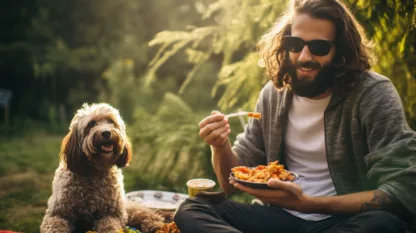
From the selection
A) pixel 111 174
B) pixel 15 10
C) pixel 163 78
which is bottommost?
pixel 111 174

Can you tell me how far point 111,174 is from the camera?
344cm

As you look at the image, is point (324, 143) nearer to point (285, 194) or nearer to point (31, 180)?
point (285, 194)

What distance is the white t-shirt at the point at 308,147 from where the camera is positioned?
2951mm

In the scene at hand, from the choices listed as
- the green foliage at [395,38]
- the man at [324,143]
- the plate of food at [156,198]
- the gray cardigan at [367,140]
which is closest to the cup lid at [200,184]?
the man at [324,143]

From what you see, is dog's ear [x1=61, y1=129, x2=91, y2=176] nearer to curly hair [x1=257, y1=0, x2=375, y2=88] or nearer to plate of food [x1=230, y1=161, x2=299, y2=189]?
plate of food [x1=230, y1=161, x2=299, y2=189]

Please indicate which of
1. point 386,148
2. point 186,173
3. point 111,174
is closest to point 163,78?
point 186,173

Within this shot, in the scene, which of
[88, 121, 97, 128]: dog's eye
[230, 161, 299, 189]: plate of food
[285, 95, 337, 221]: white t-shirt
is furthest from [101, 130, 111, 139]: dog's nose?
[285, 95, 337, 221]: white t-shirt

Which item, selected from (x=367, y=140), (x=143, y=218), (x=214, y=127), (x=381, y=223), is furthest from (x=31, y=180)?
(x=381, y=223)

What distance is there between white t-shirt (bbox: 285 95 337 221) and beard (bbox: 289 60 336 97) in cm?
10

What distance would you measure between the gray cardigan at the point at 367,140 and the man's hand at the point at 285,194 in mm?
385

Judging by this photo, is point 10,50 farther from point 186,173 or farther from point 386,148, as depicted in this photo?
point 386,148

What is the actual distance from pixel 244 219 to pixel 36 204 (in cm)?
278

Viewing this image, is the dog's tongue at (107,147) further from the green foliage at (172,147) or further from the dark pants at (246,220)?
the green foliage at (172,147)

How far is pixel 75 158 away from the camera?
3.24m
